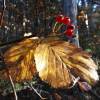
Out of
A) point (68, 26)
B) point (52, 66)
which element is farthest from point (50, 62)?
point (68, 26)

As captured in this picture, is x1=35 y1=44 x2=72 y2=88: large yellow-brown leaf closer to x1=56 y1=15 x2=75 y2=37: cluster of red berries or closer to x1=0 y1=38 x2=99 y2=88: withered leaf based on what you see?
x1=0 y1=38 x2=99 y2=88: withered leaf

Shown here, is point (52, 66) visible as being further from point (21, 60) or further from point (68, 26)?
point (68, 26)

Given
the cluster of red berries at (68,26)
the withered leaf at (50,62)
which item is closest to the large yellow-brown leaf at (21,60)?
the withered leaf at (50,62)

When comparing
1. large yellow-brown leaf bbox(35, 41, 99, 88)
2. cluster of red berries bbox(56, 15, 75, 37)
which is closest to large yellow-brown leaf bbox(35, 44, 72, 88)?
large yellow-brown leaf bbox(35, 41, 99, 88)

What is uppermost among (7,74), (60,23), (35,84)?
(60,23)

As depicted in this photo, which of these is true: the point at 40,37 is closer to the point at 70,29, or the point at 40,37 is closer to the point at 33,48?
the point at 33,48

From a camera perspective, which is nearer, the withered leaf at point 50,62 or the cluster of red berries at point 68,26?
the withered leaf at point 50,62

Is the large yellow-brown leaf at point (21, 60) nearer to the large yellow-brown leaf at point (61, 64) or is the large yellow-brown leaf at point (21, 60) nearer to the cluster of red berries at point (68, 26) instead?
the large yellow-brown leaf at point (61, 64)

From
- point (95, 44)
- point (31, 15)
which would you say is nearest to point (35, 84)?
point (31, 15)
